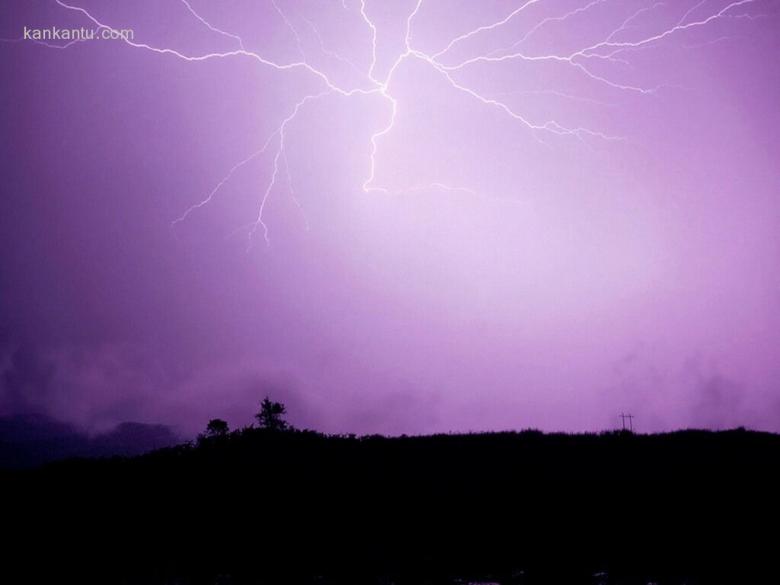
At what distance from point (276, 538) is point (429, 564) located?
2.70 meters

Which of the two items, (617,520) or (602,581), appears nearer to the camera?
(602,581)

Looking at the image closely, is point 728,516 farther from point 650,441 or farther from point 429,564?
point 429,564

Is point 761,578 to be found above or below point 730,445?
below

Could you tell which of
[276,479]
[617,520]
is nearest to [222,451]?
[276,479]

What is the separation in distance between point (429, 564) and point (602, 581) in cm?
220

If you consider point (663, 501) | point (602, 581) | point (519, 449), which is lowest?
point (602, 581)

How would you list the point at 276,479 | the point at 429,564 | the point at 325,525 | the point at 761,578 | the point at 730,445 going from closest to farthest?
the point at 761,578 < the point at 429,564 < the point at 325,525 < the point at 276,479 < the point at 730,445

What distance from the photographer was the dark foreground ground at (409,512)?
7.42m

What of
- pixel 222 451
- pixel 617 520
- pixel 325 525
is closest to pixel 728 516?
pixel 617 520

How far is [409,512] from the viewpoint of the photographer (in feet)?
31.7

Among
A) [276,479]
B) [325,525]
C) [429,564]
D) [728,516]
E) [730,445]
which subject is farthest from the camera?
[730,445]

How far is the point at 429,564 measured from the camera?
752 centimetres

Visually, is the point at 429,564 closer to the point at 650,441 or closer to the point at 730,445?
the point at 650,441

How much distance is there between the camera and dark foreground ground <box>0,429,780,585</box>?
742cm
